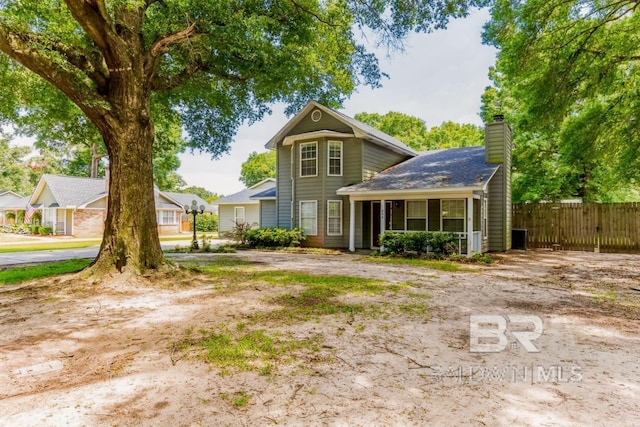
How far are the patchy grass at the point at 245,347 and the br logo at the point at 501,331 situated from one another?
1935 millimetres

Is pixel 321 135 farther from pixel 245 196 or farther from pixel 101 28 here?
pixel 245 196

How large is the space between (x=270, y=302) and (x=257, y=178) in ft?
167

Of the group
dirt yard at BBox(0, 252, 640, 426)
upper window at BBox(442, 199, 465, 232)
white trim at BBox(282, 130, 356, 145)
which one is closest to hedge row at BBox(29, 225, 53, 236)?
white trim at BBox(282, 130, 356, 145)

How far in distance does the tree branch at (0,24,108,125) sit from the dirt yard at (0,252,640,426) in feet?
12.1

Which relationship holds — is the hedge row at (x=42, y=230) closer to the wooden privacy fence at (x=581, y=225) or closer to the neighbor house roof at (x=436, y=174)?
the neighbor house roof at (x=436, y=174)

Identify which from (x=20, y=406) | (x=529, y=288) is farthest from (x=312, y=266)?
(x=20, y=406)

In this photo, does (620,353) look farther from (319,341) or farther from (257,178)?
(257,178)

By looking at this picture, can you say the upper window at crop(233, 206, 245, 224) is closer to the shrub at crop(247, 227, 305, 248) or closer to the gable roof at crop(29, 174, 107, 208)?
the shrub at crop(247, 227, 305, 248)

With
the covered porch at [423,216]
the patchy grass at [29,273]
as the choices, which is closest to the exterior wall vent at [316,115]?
the covered porch at [423,216]

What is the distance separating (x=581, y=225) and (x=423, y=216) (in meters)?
6.74

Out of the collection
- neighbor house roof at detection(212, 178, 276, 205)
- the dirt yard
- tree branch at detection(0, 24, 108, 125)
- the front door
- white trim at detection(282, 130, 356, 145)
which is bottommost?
the dirt yard

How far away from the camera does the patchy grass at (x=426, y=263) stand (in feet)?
33.7

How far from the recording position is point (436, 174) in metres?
14.4

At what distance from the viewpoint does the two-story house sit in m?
14.0
